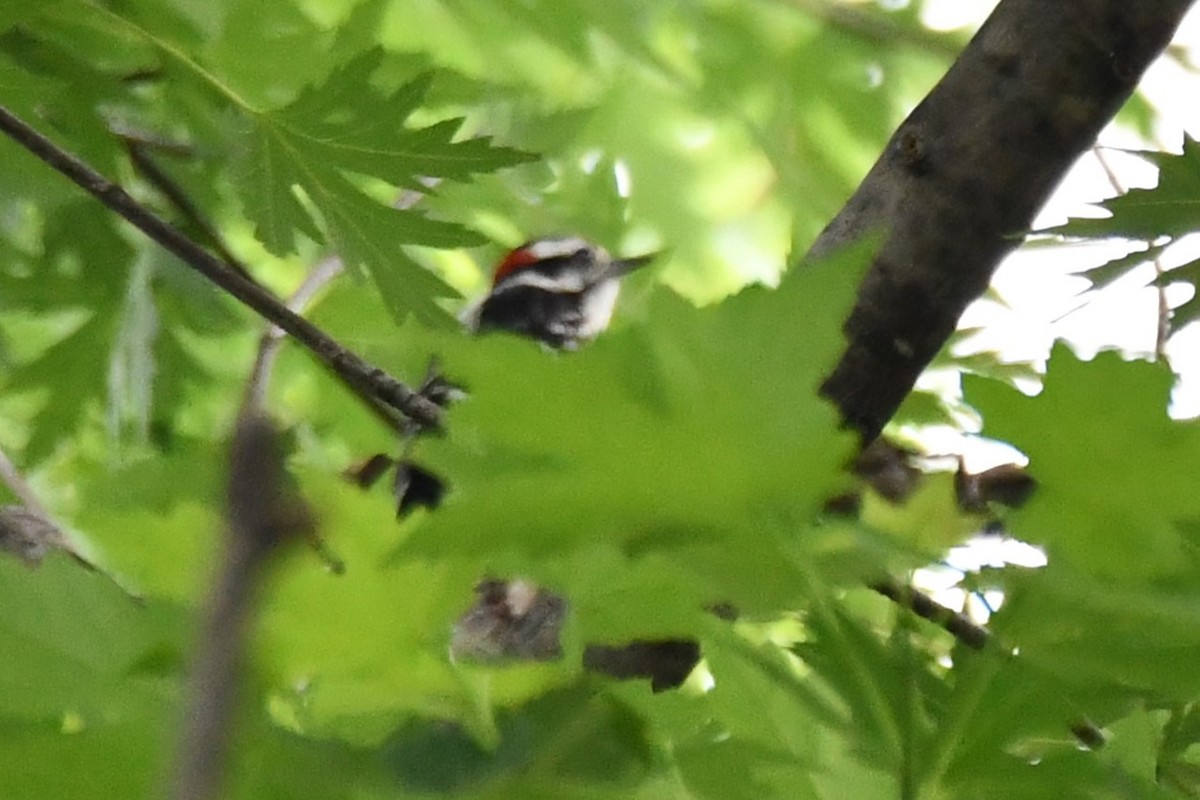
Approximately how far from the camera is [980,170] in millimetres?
388

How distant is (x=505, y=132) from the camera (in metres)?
0.92

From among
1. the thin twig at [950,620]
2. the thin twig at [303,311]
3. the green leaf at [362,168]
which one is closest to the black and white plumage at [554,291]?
the thin twig at [303,311]

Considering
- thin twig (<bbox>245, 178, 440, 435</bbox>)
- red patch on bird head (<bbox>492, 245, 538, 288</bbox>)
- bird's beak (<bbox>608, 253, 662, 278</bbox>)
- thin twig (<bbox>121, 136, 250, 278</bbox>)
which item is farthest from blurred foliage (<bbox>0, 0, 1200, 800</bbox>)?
red patch on bird head (<bbox>492, 245, 538, 288</bbox>)

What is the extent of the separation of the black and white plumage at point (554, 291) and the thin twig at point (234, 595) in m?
1.02

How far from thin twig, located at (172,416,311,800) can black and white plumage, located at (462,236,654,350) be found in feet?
3.34

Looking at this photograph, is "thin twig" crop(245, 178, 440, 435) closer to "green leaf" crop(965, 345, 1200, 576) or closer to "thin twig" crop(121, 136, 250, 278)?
"thin twig" crop(121, 136, 250, 278)

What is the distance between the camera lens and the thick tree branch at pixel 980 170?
376mm

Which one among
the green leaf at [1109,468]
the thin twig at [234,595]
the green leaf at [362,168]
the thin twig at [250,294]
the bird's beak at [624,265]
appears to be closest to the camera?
the thin twig at [234,595]

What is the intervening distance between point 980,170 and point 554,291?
3.16 feet

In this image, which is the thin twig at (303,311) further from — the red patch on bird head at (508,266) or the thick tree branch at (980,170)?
the red patch on bird head at (508,266)

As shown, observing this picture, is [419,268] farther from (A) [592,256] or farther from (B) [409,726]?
(A) [592,256]

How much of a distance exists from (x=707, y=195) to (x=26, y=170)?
68 centimetres

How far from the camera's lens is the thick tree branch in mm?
376

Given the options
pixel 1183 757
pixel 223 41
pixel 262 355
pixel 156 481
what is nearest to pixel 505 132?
pixel 223 41
